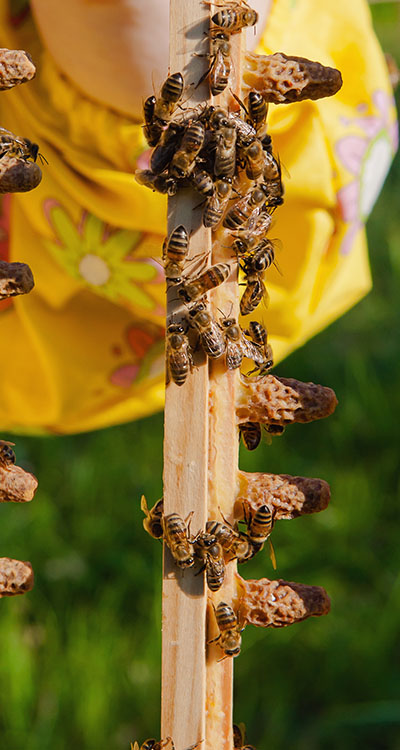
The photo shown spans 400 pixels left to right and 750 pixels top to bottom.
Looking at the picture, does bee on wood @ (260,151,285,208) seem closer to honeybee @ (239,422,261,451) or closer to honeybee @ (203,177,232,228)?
honeybee @ (203,177,232,228)

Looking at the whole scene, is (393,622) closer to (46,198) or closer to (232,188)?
(46,198)

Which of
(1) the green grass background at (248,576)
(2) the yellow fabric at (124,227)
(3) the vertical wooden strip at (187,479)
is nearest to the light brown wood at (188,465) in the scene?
(3) the vertical wooden strip at (187,479)

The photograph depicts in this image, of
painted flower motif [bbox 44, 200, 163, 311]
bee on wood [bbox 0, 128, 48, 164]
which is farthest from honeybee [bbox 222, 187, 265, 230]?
painted flower motif [bbox 44, 200, 163, 311]

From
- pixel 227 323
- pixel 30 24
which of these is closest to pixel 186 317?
pixel 227 323

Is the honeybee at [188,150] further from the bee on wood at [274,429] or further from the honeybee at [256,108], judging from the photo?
the bee on wood at [274,429]

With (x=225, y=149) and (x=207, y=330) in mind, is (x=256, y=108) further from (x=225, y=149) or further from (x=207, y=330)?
(x=207, y=330)
